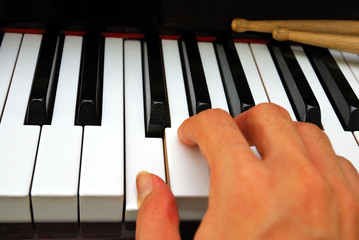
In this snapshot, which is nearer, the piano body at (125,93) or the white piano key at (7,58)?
the piano body at (125,93)

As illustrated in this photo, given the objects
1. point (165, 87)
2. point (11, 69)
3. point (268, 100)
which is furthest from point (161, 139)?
point (11, 69)

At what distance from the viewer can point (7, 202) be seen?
0.78m

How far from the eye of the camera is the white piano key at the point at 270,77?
1090mm

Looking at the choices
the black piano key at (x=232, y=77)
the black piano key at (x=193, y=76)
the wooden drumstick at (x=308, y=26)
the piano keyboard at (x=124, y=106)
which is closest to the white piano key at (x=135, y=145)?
the piano keyboard at (x=124, y=106)

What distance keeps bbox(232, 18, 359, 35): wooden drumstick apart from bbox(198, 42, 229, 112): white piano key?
95 mm

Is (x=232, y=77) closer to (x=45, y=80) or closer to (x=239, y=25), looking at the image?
(x=239, y=25)

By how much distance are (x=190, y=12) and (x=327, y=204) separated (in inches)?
29.2

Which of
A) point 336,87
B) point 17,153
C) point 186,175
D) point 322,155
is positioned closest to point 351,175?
point 322,155

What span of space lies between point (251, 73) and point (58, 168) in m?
0.59

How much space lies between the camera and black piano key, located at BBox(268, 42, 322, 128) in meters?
1.04

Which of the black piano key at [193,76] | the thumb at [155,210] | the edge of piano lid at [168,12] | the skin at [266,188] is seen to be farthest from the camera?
the edge of piano lid at [168,12]

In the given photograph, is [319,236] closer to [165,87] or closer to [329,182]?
[329,182]

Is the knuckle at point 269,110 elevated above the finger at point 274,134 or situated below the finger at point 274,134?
above

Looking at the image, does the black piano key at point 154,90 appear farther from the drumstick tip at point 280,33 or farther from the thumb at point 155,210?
the drumstick tip at point 280,33
